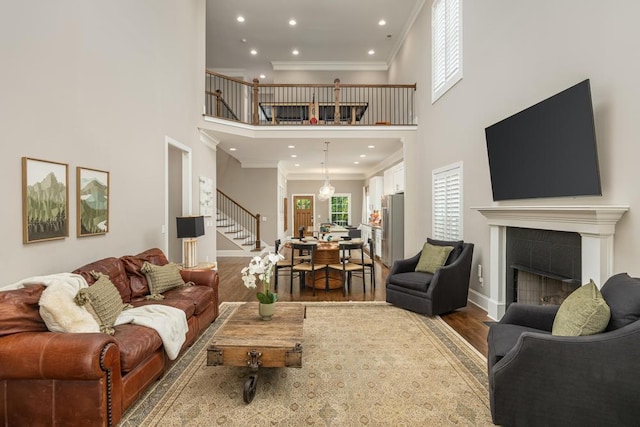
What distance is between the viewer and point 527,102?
3443 mm

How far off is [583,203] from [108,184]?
4638 millimetres

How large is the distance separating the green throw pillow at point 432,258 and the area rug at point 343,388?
1.14m

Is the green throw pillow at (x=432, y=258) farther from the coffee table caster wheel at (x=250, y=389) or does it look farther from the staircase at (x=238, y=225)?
the staircase at (x=238, y=225)

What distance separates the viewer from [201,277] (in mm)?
3939

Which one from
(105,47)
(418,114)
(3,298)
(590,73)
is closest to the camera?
(3,298)

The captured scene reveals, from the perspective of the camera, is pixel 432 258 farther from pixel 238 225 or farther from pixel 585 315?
pixel 238 225

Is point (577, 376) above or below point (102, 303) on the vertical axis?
below

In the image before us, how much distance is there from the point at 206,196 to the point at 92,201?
3.20m

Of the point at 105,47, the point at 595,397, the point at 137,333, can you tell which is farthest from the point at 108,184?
the point at 595,397

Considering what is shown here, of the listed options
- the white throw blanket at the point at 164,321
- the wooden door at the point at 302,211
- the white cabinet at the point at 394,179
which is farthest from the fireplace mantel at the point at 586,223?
the wooden door at the point at 302,211

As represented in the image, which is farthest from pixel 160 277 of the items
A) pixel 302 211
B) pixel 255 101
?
pixel 302 211

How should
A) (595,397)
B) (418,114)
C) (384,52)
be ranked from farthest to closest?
(384,52) < (418,114) < (595,397)

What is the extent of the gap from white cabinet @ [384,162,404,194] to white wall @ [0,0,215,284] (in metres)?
5.00

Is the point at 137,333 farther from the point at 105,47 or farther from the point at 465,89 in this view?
the point at 465,89
